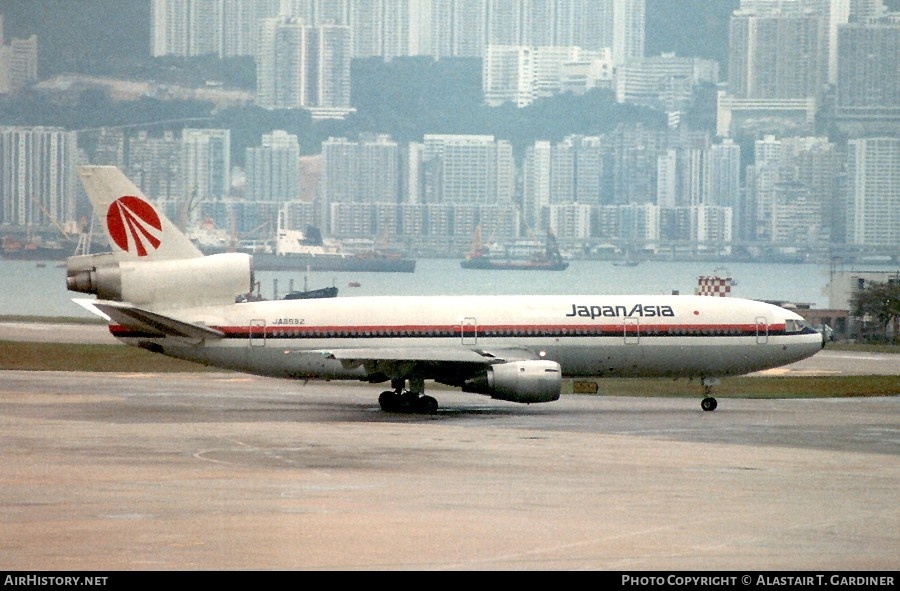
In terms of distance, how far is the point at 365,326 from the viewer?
174 feet

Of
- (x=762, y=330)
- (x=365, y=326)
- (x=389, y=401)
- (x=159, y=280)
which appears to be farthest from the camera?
(x=762, y=330)

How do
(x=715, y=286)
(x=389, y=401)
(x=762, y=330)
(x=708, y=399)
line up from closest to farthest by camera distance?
(x=389, y=401) < (x=708, y=399) < (x=762, y=330) < (x=715, y=286)

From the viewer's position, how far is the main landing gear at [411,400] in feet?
173

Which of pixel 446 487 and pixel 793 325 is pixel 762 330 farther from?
pixel 446 487

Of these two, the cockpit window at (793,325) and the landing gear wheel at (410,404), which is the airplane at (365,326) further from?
the cockpit window at (793,325)

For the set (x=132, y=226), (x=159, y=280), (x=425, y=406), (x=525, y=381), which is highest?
(x=132, y=226)

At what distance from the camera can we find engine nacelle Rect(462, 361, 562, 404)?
165 ft

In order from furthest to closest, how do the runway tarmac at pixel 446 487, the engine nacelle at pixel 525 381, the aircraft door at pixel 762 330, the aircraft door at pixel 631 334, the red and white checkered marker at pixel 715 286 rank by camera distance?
the red and white checkered marker at pixel 715 286 → the aircraft door at pixel 762 330 → the aircraft door at pixel 631 334 → the engine nacelle at pixel 525 381 → the runway tarmac at pixel 446 487

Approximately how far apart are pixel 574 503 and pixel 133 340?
83.9ft

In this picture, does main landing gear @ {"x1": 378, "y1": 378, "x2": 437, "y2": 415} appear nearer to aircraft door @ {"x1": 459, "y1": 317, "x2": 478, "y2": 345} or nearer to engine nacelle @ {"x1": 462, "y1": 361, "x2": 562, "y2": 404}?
aircraft door @ {"x1": 459, "y1": 317, "x2": 478, "y2": 345}

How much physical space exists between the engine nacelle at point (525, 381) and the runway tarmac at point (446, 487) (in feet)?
2.79

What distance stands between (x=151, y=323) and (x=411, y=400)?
9.21m

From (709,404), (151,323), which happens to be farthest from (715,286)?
(151,323)

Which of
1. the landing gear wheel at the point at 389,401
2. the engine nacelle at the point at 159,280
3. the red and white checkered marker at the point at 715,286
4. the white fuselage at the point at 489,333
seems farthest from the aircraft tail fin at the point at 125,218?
the red and white checkered marker at the point at 715,286
